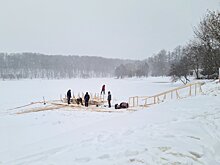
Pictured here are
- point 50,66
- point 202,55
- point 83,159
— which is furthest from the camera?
point 50,66

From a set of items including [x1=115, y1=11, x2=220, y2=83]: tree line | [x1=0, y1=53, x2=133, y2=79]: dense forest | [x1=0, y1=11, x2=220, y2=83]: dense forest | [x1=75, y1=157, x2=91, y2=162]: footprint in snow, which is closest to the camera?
[x1=75, y1=157, x2=91, y2=162]: footprint in snow

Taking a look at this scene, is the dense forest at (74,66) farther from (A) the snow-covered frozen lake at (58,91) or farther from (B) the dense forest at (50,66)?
(A) the snow-covered frozen lake at (58,91)

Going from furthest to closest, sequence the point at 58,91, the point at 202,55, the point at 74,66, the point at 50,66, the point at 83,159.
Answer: the point at 74,66 < the point at 50,66 < the point at 58,91 < the point at 202,55 < the point at 83,159

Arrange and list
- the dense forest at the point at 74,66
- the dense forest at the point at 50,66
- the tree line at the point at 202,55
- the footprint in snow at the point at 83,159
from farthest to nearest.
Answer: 1. the dense forest at the point at 50,66
2. the dense forest at the point at 74,66
3. the tree line at the point at 202,55
4. the footprint in snow at the point at 83,159

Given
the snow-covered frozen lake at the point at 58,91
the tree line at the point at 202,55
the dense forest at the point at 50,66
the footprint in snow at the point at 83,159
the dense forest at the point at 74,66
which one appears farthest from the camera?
the dense forest at the point at 50,66

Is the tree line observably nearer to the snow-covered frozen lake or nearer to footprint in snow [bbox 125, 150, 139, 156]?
the snow-covered frozen lake

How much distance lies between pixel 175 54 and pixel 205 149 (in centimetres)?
13237

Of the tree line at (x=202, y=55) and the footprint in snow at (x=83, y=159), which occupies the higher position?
the tree line at (x=202, y=55)

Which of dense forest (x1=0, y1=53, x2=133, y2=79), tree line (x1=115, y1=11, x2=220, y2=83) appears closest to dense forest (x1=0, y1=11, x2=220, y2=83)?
dense forest (x1=0, y1=53, x2=133, y2=79)

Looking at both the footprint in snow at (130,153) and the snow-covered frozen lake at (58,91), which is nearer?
the footprint in snow at (130,153)

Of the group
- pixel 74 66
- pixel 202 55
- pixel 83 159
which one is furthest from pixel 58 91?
pixel 74 66

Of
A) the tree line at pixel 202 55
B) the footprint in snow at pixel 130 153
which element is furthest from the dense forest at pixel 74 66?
the footprint in snow at pixel 130 153

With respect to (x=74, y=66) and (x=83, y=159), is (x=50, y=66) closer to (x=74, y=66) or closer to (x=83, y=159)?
(x=74, y=66)

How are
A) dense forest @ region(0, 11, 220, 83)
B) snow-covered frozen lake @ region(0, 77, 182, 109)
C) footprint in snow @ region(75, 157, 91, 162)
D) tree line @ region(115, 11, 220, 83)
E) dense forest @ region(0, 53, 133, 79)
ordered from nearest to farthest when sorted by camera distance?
footprint in snow @ region(75, 157, 91, 162), tree line @ region(115, 11, 220, 83), snow-covered frozen lake @ region(0, 77, 182, 109), dense forest @ region(0, 11, 220, 83), dense forest @ region(0, 53, 133, 79)
